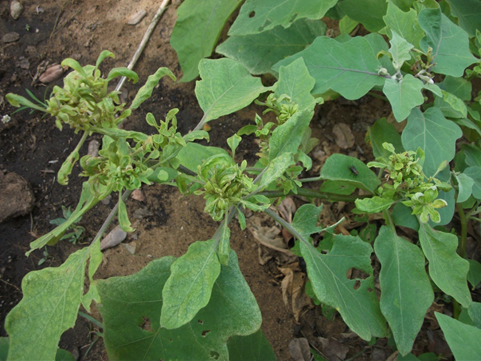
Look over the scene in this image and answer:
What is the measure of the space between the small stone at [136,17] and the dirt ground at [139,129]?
0.04m

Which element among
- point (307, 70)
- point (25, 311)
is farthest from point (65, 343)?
point (307, 70)

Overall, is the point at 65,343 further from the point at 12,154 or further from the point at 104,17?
the point at 104,17

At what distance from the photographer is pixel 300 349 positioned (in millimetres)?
2182

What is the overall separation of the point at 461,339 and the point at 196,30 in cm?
222

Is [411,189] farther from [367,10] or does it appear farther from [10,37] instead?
[10,37]

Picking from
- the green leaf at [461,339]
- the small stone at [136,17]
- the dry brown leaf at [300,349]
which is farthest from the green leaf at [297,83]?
the small stone at [136,17]

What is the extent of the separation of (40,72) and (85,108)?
217cm

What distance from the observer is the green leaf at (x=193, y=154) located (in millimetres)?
1691

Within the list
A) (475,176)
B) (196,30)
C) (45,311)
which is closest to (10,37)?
(196,30)

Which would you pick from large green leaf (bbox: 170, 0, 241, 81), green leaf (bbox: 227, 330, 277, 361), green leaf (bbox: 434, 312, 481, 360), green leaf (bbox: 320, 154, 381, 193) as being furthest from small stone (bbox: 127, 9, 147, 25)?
green leaf (bbox: 434, 312, 481, 360)

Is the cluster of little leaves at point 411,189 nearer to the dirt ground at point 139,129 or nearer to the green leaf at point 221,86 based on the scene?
the green leaf at point 221,86

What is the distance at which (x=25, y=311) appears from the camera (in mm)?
1356

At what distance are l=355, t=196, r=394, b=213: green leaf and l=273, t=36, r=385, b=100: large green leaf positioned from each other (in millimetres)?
544

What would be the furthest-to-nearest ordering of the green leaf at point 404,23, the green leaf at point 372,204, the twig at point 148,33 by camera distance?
1. the twig at point 148,33
2. the green leaf at point 404,23
3. the green leaf at point 372,204
